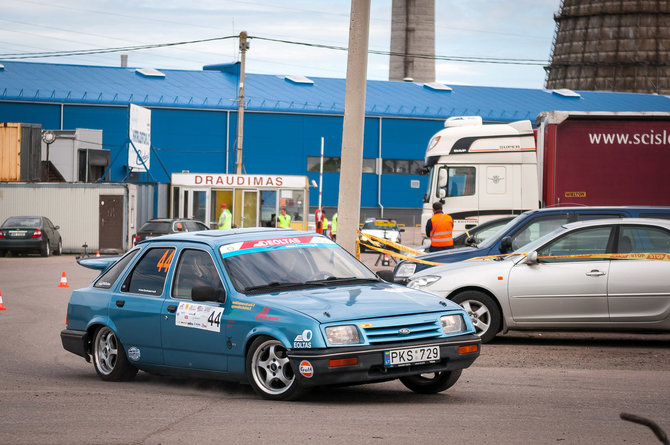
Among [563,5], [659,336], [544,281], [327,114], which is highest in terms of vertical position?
[563,5]

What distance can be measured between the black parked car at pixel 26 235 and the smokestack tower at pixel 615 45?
173 ft

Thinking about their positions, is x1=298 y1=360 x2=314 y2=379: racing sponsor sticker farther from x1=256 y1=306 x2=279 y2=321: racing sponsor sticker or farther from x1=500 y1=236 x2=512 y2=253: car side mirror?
x1=500 y1=236 x2=512 y2=253: car side mirror

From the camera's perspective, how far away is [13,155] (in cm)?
4347

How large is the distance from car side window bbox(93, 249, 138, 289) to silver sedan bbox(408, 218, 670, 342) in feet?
14.2

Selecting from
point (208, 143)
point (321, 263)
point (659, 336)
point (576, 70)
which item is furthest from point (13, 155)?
point (576, 70)

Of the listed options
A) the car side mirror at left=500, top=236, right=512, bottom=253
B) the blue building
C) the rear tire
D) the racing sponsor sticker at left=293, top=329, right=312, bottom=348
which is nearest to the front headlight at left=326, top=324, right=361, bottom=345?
the racing sponsor sticker at left=293, top=329, right=312, bottom=348

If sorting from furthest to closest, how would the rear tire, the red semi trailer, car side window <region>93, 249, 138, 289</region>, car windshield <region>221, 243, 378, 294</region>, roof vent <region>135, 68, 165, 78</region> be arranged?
1. roof vent <region>135, 68, 165, 78</region>
2. the rear tire
3. the red semi trailer
4. car side window <region>93, 249, 138, 289</region>
5. car windshield <region>221, 243, 378, 294</region>

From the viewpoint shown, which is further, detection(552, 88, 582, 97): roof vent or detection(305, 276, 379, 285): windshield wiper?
detection(552, 88, 582, 97): roof vent

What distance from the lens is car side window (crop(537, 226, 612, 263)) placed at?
12773 mm

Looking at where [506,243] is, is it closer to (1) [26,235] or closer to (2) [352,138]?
(2) [352,138]

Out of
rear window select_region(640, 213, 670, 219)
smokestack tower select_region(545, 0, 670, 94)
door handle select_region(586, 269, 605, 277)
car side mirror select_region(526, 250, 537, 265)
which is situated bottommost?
door handle select_region(586, 269, 605, 277)

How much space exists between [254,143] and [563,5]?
30.2 meters

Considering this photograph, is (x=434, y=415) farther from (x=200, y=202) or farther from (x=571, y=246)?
(x=200, y=202)

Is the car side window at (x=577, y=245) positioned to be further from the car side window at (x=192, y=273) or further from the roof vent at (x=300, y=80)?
the roof vent at (x=300, y=80)
